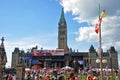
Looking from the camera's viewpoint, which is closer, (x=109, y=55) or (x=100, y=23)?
(x=100, y=23)

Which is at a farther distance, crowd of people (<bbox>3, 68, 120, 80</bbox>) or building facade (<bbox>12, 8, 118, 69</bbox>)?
building facade (<bbox>12, 8, 118, 69</bbox>)

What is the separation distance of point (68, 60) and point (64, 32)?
51.3m

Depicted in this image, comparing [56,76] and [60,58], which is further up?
[60,58]

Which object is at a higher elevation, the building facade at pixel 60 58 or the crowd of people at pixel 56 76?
the building facade at pixel 60 58

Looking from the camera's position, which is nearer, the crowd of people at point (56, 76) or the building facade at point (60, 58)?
the crowd of people at point (56, 76)

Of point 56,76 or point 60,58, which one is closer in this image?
point 56,76

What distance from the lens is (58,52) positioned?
11244 cm

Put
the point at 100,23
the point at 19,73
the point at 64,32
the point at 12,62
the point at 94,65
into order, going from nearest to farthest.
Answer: the point at 100,23
the point at 19,73
the point at 94,65
the point at 12,62
the point at 64,32

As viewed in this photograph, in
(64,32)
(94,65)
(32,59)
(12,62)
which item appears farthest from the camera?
(64,32)

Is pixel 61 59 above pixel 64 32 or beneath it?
beneath

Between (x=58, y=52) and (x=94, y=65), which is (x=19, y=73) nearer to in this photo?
(x=58, y=52)

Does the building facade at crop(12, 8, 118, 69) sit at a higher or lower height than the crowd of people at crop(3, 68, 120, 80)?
higher

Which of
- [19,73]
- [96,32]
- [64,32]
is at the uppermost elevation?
[64,32]

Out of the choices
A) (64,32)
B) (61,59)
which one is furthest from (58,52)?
(64,32)
